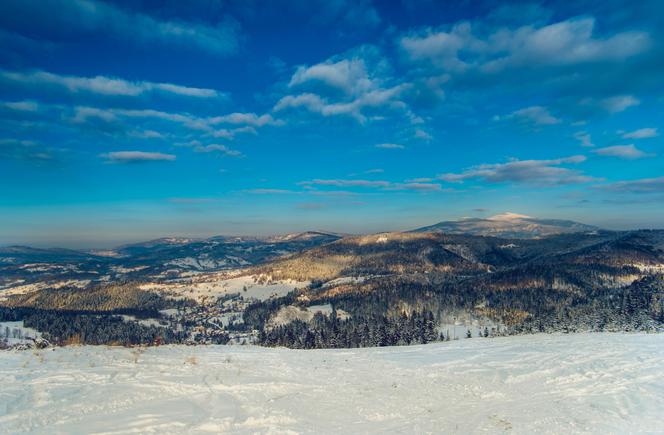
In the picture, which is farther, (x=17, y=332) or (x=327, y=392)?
(x=17, y=332)

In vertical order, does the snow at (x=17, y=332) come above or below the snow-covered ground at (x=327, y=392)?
below

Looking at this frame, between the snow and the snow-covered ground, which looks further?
the snow

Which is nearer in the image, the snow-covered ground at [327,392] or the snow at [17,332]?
the snow-covered ground at [327,392]

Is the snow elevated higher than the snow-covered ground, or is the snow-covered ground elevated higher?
the snow-covered ground

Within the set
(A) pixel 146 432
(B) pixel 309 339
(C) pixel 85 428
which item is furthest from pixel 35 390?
(B) pixel 309 339

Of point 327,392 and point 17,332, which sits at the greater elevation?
point 327,392

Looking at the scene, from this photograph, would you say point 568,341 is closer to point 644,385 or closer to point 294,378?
point 644,385

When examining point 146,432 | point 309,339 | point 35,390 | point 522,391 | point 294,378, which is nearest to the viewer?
point 146,432

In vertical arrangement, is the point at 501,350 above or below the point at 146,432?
below
